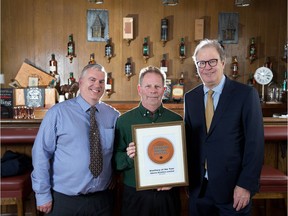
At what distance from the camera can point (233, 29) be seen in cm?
576

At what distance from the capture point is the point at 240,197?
70.7 inches

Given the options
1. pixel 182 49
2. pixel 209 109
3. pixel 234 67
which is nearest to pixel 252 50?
pixel 234 67

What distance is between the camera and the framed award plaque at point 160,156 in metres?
1.83

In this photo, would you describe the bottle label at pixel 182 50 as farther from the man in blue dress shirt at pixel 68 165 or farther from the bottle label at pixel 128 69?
the man in blue dress shirt at pixel 68 165

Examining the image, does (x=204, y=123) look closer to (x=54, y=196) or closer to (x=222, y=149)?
(x=222, y=149)

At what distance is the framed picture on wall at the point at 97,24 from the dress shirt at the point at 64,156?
383 centimetres

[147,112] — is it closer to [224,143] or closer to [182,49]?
[224,143]

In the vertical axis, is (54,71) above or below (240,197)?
above

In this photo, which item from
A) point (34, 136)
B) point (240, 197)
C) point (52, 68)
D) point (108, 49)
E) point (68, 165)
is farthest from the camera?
point (108, 49)

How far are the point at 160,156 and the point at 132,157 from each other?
0.15 meters

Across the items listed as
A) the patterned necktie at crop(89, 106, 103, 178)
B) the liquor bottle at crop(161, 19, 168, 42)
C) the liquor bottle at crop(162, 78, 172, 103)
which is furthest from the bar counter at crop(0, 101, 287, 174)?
the liquor bottle at crop(161, 19, 168, 42)

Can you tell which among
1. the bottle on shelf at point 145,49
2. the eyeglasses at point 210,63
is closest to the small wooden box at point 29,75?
the bottle on shelf at point 145,49

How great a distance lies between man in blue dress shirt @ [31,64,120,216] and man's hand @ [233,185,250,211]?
0.73 metres

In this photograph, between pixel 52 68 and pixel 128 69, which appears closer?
pixel 52 68
